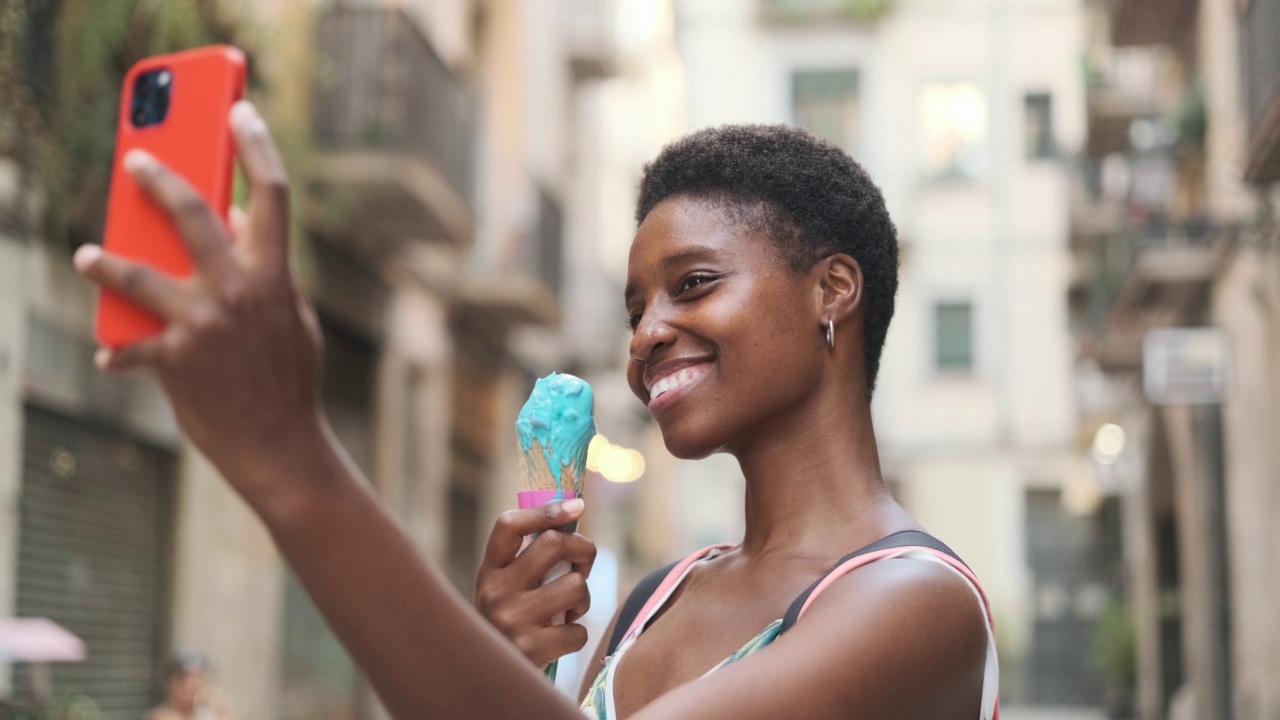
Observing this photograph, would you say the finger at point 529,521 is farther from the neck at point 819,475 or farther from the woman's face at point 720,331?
the neck at point 819,475

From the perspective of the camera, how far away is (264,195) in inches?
49.4

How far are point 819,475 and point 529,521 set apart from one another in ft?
1.48

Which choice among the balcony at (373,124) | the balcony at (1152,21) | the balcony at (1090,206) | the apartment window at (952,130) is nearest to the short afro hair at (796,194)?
the balcony at (373,124)

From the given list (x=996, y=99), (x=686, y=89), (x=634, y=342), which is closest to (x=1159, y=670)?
(x=996, y=99)

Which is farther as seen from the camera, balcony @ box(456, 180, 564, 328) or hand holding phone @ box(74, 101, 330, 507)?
balcony @ box(456, 180, 564, 328)

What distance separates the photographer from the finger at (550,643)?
195 cm

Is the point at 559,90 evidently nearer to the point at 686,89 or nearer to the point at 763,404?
the point at 686,89

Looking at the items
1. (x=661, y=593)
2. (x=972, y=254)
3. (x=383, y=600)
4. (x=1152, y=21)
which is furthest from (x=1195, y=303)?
(x=383, y=600)

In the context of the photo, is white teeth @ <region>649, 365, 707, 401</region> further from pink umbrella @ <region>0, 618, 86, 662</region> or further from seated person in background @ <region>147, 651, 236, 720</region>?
seated person in background @ <region>147, 651, 236, 720</region>

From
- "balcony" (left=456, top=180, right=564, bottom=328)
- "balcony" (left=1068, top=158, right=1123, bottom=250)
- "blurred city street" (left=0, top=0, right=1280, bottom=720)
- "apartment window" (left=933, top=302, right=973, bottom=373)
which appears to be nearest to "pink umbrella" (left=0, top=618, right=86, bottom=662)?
"blurred city street" (left=0, top=0, right=1280, bottom=720)

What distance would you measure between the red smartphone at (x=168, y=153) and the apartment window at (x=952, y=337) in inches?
1135

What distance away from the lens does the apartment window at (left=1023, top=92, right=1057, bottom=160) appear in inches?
1201

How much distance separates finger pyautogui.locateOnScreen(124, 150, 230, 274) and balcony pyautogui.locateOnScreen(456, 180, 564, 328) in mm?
16177

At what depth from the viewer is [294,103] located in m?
12.5
